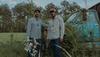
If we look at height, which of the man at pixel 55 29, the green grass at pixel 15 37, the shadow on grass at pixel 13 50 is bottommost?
the shadow on grass at pixel 13 50

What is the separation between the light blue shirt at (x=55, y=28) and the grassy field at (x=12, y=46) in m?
1.43

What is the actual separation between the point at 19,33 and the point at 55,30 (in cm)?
291

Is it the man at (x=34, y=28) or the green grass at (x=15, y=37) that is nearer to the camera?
the man at (x=34, y=28)

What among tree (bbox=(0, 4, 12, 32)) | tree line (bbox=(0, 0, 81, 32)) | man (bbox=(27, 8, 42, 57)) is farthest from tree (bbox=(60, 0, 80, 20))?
man (bbox=(27, 8, 42, 57))

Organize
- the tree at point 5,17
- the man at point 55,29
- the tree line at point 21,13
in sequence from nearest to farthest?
the man at point 55,29
the tree line at point 21,13
the tree at point 5,17

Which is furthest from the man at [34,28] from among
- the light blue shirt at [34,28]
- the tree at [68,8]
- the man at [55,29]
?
the tree at [68,8]

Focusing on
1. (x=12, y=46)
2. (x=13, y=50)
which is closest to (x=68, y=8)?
(x=12, y=46)

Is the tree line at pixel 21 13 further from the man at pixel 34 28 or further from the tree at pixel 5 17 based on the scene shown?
the man at pixel 34 28

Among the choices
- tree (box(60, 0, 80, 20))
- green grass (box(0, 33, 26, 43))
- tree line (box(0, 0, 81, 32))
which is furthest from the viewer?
tree (box(60, 0, 80, 20))

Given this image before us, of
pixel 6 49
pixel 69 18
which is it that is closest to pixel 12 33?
pixel 6 49

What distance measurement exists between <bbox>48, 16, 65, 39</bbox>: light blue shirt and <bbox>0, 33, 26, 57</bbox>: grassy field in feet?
4.69

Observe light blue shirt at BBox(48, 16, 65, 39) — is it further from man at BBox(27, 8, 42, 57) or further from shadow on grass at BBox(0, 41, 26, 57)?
shadow on grass at BBox(0, 41, 26, 57)

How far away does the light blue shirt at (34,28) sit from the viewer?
1002cm

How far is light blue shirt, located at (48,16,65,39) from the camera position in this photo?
1001 centimetres
